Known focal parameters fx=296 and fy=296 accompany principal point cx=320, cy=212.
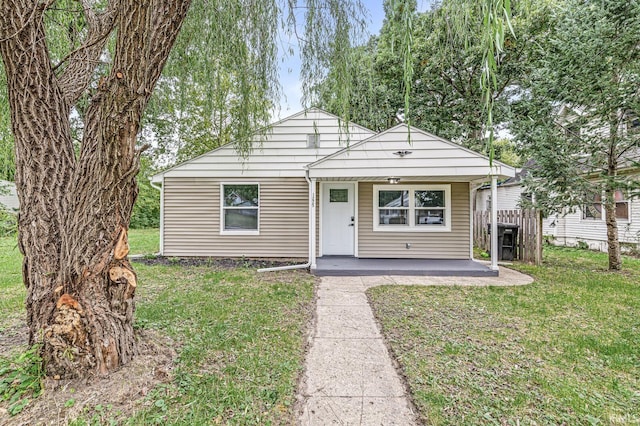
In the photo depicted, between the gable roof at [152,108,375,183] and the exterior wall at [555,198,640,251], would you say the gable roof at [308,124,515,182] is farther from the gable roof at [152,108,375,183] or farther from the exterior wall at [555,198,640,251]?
the exterior wall at [555,198,640,251]

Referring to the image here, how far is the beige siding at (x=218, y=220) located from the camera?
25.6 feet

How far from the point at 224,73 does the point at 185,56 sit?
0.48 metres

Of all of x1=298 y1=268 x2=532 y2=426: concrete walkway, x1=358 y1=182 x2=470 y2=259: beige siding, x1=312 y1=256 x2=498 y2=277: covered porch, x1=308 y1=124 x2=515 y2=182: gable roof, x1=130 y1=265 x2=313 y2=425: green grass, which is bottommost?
x1=298 y1=268 x2=532 y2=426: concrete walkway

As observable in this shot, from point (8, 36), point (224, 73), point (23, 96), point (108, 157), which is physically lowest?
point (108, 157)

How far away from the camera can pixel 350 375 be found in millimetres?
2539

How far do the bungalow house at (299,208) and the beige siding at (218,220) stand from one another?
26 millimetres

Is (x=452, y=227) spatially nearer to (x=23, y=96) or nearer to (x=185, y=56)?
(x=185, y=56)

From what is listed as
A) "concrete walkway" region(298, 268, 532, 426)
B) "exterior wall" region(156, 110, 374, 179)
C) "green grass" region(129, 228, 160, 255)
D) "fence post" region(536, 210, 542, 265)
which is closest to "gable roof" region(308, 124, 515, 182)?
"exterior wall" region(156, 110, 374, 179)

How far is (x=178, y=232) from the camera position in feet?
26.1

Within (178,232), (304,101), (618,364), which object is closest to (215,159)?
(178,232)

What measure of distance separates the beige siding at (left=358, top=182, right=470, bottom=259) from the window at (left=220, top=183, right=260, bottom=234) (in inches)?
110

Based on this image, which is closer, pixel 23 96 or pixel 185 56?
pixel 23 96

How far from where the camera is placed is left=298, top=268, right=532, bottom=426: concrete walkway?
2047mm

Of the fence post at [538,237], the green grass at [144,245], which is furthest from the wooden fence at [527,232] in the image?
the green grass at [144,245]
